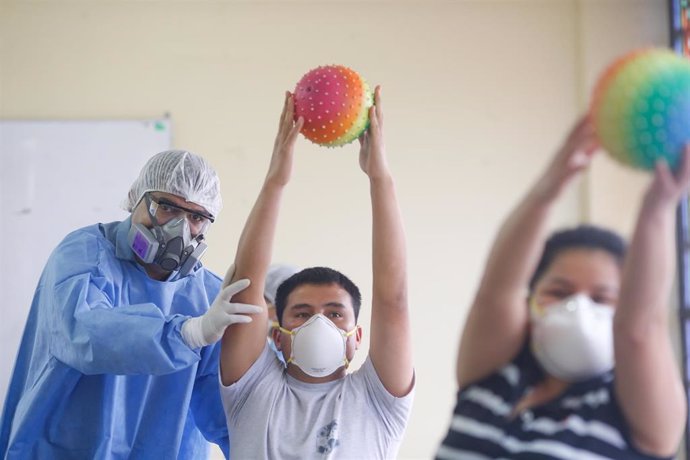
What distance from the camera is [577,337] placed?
101cm

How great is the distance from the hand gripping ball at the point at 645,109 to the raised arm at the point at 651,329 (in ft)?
0.10

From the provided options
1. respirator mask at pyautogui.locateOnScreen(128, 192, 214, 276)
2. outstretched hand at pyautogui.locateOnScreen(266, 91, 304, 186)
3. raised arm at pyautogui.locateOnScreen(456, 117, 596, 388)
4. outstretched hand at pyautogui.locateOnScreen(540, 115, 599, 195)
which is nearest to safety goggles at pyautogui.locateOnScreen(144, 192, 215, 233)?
respirator mask at pyautogui.locateOnScreen(128, 192, 214, 276)

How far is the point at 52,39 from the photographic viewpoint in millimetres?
3986

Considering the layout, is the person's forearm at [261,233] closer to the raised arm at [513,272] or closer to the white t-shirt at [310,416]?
the white t-shirt at [310,416]

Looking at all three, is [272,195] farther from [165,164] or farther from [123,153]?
[123,153]

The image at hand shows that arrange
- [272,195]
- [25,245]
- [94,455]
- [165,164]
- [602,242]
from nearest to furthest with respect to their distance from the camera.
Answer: [602,242] → [272,195] → [94,455] → [165,164] → [25,245]

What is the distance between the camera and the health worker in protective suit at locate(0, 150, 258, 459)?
173 centimetres

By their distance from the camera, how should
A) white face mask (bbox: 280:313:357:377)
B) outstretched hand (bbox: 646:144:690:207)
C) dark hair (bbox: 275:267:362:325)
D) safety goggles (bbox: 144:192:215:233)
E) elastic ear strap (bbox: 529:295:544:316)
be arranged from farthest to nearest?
safety goggles (bbox: 144:192:215:233), dark hair (bbox: 275:267:362:325), white face mask (bbox: 280:313:357:377), elastic ear strap (bbox: 529:295:544:316), outstretched hand (bbox: 646:144:690:207)

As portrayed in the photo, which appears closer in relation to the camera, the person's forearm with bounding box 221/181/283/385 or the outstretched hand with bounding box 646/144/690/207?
the outstretched hand with bounding box 646/144/690/207

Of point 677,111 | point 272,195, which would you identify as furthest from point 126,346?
point 677,111

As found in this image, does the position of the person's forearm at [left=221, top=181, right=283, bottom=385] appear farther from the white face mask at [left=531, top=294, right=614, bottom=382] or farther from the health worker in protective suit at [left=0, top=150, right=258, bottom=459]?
the white face mask at [left=531, top=294, right=614, bottom=382]

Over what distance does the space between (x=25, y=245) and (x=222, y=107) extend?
119 centimetres

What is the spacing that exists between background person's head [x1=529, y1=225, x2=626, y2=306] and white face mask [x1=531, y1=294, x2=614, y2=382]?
0.02 meters

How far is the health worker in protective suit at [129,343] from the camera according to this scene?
5.66 feet
